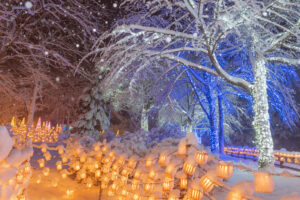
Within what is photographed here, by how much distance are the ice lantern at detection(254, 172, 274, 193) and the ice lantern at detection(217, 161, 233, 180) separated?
59cm

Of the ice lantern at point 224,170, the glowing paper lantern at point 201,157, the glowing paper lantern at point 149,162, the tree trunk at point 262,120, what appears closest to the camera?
the ice lantern at point 224,170

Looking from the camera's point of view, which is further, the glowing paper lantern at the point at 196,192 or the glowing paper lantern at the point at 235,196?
the glowing paper lantern at the point at 196,192

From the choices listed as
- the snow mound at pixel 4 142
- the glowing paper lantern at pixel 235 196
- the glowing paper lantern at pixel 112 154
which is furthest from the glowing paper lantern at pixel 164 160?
the glowing paper lantern at pixel 112 154

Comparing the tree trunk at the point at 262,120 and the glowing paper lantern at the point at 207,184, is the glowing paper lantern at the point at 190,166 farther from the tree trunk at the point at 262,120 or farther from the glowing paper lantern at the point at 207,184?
the tree trunk at the point at 262,120

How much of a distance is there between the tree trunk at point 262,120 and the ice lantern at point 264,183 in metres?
8.95

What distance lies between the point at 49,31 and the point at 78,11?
5.20 feet

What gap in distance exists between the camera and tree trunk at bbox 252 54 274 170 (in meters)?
10.2

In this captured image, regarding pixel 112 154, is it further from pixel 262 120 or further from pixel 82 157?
pixel 262 120

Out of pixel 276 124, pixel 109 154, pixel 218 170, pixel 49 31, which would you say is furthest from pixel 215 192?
pixel 276 124

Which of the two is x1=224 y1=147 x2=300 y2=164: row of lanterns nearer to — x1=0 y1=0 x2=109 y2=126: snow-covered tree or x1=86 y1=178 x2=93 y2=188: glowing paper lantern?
x1=86 y1=178 x2=93 y2=188: glowing paper lantern

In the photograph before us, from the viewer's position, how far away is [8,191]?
97.1 inches

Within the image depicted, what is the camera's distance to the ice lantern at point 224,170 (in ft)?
8.93

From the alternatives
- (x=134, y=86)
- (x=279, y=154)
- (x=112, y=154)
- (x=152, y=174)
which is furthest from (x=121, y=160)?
(x=279, y=154)

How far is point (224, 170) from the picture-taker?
2746 millimetres
